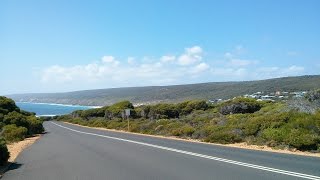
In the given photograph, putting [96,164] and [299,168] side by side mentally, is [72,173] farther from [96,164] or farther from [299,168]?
[299,168]

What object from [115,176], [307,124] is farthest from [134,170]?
[307,124]

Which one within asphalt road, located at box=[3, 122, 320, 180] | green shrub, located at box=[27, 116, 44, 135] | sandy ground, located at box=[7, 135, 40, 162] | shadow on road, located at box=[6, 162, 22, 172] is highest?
asphalt road, located at box=[3, 122, 320, 180]

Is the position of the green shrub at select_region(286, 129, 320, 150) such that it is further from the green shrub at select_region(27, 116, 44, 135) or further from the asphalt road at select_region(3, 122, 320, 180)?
the green shrub at select_region(27, 116, 44, 135)

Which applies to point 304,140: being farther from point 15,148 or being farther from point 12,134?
point 12,134

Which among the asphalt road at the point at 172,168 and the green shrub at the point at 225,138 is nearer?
the asphalt road at the point at 172,168

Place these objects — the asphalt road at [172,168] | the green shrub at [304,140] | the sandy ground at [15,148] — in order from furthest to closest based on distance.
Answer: the sandy ground at [15,148] → the green shrub at [304,140] → the asphalt road at [172,168]

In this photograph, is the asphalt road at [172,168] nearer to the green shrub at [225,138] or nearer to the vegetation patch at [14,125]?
the green shrub at [225,138]

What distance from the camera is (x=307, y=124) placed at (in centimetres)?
2206

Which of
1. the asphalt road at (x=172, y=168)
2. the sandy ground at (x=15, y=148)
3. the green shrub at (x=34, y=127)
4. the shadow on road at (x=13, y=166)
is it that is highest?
the asphalt road at (x=172, y=168)

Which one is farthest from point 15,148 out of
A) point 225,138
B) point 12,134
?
point 225,138

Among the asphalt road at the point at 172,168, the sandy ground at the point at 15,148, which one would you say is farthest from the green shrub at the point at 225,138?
the sandy ground at the point at 15,148

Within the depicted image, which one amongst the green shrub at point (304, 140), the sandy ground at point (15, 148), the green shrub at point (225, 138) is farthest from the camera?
the green shrub at point (225, 138)

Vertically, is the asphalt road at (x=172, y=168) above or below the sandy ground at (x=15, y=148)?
above

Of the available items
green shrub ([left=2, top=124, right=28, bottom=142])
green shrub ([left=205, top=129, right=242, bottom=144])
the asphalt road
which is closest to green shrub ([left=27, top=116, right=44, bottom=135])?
green shrub ([left=2, top=124, right=28, bottom=142])
